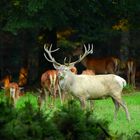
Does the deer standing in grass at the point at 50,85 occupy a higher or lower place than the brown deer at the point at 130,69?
lower

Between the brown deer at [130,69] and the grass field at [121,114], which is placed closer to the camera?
the grass field at [121,114]

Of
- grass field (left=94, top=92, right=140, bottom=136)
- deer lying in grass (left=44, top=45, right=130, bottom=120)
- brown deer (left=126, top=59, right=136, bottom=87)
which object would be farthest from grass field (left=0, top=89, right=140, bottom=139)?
brown deer (left=126, top=59, right=136, bottom=87)

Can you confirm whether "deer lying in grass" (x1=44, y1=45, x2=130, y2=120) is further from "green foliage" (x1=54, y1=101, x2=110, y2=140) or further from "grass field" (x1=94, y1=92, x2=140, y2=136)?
"green foliage" (x1=54, y1=101, x2=110, y2=140)

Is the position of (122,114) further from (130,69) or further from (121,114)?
(130,69)

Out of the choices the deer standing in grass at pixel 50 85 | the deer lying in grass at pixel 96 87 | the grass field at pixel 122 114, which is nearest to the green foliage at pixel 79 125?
the grass field at pixel 122 114

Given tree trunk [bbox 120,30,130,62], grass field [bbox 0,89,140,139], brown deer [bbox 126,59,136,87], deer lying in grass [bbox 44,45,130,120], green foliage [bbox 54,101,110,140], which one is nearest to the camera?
green foliage [bbox 54,101,110,140]

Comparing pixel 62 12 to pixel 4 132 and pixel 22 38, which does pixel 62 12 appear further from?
pixel 4 132

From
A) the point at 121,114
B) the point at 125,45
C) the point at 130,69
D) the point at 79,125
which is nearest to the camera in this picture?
the point at 79,125

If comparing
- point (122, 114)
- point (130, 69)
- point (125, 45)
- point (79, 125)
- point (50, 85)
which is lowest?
point (122, 114)

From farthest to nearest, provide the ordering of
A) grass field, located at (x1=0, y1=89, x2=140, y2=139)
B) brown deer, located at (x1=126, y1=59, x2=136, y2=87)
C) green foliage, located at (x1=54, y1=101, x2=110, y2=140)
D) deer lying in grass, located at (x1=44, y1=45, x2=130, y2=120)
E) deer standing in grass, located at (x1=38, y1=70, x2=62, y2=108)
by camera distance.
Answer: brown deer, located at (x1=126, y1=59, x2=136, y2=87)
deer standing in grass, located at (x1=38, y1=70, x2=62, y2=108)
deer lying in grass, located at (x1=44, y1=45, x2=130, y2=120)
grass field, located at (x1=0, y1=89, x2=140, y2=139)
green foliage, located at (x1=54, y1=101, x2=110, y2=140)

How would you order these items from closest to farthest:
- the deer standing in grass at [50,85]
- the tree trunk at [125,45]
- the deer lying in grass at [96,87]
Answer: the deer lying in grass at [96,87]
the deer standing in grass at [50,85]
the tree trunk at [125,45]

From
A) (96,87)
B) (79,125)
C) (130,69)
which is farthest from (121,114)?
(130,69)

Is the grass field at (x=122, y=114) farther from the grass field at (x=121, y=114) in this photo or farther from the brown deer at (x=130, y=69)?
the brown deer at (x=130, y=69)

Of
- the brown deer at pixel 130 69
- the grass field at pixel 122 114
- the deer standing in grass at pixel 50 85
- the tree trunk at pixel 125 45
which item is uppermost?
the tree trunk at pixel 125 45
